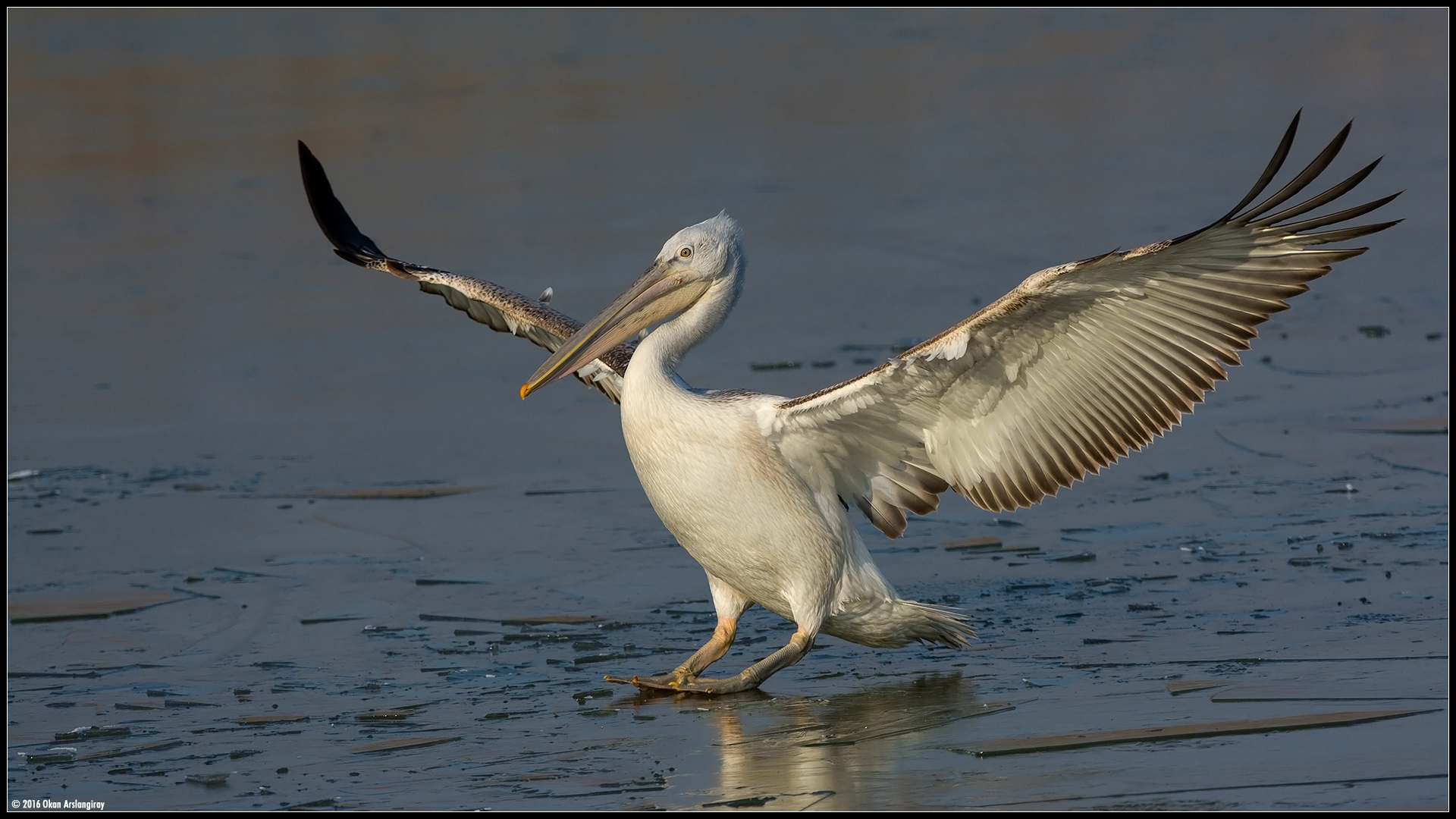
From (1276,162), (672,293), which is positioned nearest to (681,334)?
(672,293)

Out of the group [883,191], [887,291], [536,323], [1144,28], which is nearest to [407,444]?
[536,323]

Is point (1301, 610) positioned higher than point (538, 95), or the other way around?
point (538, 95)

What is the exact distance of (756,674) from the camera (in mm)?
5758

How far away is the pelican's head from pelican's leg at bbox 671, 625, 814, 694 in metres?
1.16

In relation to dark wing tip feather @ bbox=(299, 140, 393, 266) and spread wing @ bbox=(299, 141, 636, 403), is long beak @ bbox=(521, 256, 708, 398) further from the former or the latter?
dark wing tip feather @ bbox=(299, 140, 393, 266)

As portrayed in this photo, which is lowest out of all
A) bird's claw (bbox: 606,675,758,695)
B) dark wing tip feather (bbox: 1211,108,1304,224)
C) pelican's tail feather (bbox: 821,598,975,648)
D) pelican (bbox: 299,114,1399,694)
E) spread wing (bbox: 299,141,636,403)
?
bird's claw (bbox: 606,675,758,695)

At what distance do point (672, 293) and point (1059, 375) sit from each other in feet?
4.48

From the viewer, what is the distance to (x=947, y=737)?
5133mm

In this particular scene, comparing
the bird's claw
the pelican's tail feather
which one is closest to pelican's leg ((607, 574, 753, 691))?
the bird's claw

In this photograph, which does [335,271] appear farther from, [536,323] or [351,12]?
[351,12]

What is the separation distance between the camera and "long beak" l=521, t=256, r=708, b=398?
6312mm

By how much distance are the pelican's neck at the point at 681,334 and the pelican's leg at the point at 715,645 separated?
0.73 m

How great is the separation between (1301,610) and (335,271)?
865 centimetres

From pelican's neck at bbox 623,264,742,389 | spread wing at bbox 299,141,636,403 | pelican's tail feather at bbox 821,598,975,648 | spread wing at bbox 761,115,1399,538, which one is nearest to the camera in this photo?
spread wing at bbox 761,115,1399,538
